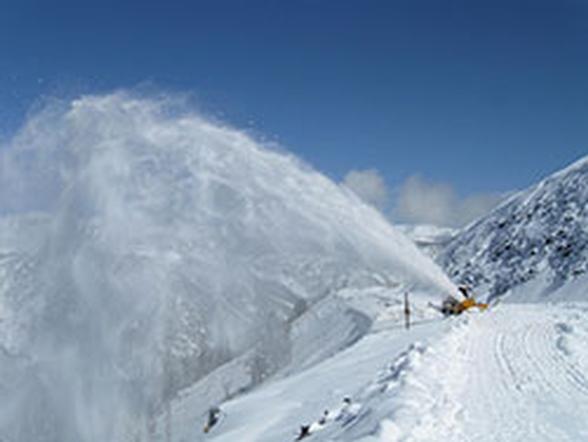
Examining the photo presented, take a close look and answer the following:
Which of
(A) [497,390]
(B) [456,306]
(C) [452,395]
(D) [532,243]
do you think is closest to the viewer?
(C) [452,395]

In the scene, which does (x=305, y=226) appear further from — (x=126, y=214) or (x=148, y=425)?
(x=148, y=425)

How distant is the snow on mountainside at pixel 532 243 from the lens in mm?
66875

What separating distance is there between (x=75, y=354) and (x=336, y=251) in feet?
231

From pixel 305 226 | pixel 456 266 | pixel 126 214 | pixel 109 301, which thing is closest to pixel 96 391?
pixel 109 301

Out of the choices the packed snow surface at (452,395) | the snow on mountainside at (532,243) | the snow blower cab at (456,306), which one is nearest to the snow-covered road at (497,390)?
the packed snow surface at (452,395)

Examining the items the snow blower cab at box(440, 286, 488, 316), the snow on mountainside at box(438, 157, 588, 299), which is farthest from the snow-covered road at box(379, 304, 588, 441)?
the snow on mountainside at box(438, 157, 588, 299)

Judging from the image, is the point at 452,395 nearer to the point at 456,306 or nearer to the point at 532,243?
the point at 456,306

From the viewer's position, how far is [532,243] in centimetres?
8069

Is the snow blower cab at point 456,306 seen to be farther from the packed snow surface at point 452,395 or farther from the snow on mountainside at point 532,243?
the snow on mountainside at point 532,243

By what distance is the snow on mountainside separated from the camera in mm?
66875

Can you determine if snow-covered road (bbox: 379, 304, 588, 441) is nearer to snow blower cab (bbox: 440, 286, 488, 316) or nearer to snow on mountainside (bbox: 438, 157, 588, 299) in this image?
snow blower cab (bbox: 440, 286, 488, 316)

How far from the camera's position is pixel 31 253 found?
81188 millimetres

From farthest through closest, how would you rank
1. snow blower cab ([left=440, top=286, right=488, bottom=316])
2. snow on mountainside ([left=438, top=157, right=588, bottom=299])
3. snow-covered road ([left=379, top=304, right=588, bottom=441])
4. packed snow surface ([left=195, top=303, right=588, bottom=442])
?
snow on mountainside ([left=438, top=157, right=588, bottom=299]), snow blower cab ([left=440, top=286, right=488, bottom=316]), packed snow surface ([left=195, top=303, right=588, bottom=442]), snow-covered road ([left=379, top=304, right=588, bottom=441])

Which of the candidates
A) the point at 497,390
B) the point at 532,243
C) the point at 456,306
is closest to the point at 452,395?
the point at 497,390
